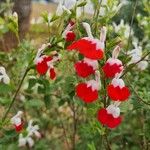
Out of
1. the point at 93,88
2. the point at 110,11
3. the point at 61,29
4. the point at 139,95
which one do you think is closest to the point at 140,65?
the point at 139,95

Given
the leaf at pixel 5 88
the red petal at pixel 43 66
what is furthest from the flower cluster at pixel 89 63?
the leaf at pixel 5 88

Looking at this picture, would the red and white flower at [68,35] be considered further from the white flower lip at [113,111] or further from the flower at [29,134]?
the flower at [29,134]

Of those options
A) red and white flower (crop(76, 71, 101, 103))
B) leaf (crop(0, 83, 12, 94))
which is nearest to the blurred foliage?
leaf (crop(0, 83, 12, 94))

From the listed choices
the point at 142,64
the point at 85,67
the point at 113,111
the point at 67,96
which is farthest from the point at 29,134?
the point at 85,67

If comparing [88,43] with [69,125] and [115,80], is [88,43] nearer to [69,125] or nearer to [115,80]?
[115,80]

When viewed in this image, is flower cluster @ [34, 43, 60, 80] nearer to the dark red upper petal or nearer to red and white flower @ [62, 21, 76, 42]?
red and white flower @ [62, 21, 76, 42]

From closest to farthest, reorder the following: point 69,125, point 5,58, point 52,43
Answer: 1. point 52,43
2. point 5,58
3. point 69,125
